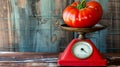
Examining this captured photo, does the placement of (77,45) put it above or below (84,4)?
below

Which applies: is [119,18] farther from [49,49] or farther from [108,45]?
[49,49]

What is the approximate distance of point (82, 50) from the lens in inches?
53.0

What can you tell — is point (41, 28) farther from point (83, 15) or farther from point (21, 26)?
point (83, 15)

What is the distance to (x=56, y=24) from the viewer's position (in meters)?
1.74

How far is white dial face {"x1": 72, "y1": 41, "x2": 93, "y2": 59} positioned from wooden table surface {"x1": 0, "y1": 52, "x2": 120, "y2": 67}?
0.52ft

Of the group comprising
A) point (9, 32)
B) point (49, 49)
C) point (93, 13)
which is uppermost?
point (93, 13)

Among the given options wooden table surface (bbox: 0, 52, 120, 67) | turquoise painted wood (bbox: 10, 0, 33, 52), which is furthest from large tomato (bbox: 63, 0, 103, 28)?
turquoise painted wood (bbox: 10, 0, 33, 52)

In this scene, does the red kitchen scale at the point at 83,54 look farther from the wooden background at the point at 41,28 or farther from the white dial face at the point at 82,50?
the wooden background at the point at 41,28

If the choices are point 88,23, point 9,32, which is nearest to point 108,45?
point 88,23

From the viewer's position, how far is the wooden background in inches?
67.6

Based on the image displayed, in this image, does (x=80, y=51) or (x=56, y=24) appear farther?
(x=56, y=24)

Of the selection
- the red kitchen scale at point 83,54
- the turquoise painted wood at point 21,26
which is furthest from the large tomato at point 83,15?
the turquoise painted wood at point 21,26

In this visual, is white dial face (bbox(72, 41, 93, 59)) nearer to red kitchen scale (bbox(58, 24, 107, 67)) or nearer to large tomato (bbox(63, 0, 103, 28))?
red kitchen scale (bbox(58, 24, 107, 67))

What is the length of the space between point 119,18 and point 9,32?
775 mm
